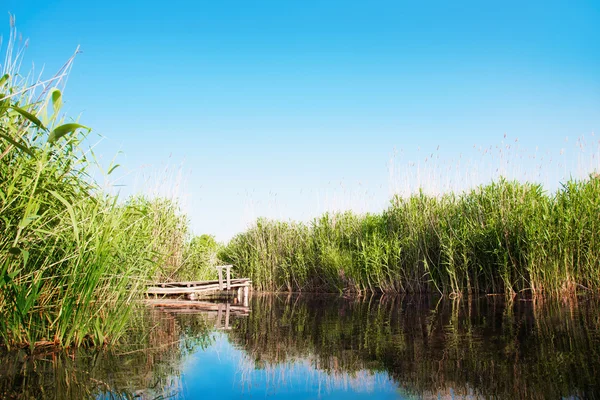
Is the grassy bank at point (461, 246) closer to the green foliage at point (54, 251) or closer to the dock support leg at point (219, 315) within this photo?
the dock support leg at point (219, 315)

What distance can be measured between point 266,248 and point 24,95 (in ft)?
31.1

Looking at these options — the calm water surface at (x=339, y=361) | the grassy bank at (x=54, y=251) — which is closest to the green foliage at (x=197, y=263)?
the calm water surface at (x=339, y=361)

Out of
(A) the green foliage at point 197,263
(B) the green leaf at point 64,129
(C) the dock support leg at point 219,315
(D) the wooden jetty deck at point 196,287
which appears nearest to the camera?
(B) the green leaf at point 64,129

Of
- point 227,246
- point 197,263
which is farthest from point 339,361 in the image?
point 227,246

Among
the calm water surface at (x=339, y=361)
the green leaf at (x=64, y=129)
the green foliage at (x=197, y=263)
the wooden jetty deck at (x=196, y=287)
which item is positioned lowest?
the calm water surface at (x=339, y=361)

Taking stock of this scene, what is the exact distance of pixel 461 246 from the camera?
27.5 feet

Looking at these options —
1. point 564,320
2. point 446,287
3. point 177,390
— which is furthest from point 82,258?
point 446,287

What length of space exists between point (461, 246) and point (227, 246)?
28.9 feet

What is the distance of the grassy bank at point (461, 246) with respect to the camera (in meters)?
7.16

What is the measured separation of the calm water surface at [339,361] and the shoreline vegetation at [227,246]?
51cm

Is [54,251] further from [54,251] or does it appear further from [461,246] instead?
[461,246]

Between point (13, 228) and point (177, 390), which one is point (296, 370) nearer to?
point (177, 390)

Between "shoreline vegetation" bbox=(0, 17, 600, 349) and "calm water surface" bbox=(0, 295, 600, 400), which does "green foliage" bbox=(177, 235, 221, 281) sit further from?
"calm water surface" bbox=(0, 295, 600, 400)

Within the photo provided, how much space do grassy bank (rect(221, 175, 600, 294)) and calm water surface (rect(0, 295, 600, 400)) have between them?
1.47m
